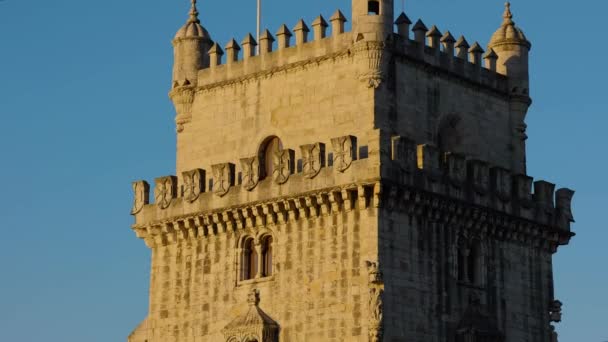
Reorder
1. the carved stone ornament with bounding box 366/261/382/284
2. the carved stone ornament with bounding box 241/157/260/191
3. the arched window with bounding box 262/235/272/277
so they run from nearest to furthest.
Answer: the carved stone ornament with bounding box 366/261/382/284 < the arched window with bounding box 262/235/272/277 < the carved stone ornament with bounding box 241/157/260/191

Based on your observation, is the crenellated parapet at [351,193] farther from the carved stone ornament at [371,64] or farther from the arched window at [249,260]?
the carved stone ornament at [371,64]

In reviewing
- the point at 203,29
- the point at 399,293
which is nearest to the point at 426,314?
the point at 399,293

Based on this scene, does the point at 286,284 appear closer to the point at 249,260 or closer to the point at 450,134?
the point at 249,260

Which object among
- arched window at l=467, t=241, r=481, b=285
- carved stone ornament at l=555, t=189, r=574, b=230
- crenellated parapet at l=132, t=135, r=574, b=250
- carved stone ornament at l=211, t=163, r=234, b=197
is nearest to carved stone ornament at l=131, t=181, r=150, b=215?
crenellated parapet at l=132, t=135, r=574, b=250

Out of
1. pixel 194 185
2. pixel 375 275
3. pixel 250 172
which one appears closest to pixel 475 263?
pixel 375 275

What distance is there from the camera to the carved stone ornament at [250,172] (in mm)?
62031

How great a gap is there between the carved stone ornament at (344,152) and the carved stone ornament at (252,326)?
210 inches

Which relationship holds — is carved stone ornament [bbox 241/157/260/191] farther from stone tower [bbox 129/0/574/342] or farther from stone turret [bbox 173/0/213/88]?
stone turret [bbox 173/0/213/88]

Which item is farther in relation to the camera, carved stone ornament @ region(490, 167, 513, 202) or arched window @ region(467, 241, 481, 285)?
carved stone ornament @ region(490, 167, 513, 202)

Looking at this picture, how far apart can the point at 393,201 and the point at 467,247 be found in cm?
419

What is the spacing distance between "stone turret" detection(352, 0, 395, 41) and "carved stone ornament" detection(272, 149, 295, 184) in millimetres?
4315

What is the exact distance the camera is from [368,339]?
57.9 m

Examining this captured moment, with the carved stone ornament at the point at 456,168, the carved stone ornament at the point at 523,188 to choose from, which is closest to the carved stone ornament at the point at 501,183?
the carved stone ornament at the point at 523,188

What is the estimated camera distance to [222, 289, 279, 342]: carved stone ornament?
6056 cm
